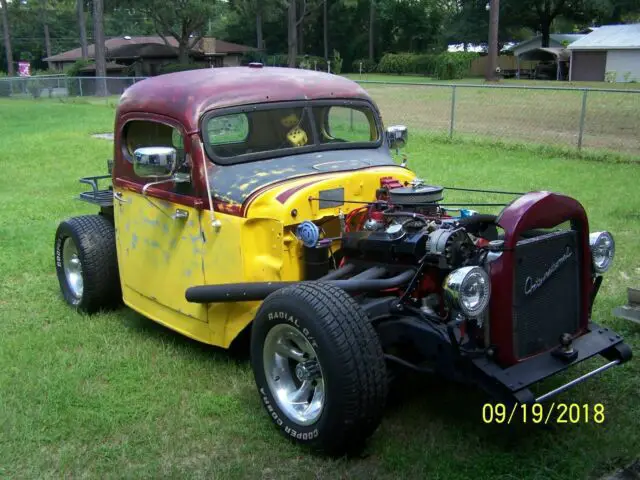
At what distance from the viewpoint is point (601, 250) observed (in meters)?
3.79

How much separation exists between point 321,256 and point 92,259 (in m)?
2.12

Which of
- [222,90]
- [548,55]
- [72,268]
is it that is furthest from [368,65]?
[222,90]

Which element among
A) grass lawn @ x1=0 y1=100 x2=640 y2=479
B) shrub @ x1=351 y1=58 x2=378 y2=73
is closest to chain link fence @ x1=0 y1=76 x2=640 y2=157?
grass lawn @ x1=0 y1=100 x2=640 y2=479

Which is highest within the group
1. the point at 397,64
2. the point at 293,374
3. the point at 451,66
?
the point at 397,64

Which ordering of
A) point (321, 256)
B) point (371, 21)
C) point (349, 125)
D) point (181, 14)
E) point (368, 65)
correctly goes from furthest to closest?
point (371, 21) < point (368, 65) < point (181, 14) < point (349, 125) < point (321, 256)

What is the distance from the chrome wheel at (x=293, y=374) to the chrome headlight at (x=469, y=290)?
764 millimetres

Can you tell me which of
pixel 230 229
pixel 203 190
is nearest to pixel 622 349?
pixel 230 229

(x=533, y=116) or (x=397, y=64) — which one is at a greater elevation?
(x=397, y=64)

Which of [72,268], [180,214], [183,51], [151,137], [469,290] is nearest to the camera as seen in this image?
[469,290]

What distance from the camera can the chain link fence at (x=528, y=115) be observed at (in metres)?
14.5

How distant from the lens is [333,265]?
13.8ft

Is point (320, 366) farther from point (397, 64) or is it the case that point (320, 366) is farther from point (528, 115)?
point (397, 64)

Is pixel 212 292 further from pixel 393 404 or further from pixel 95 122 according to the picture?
pixel 95 122
